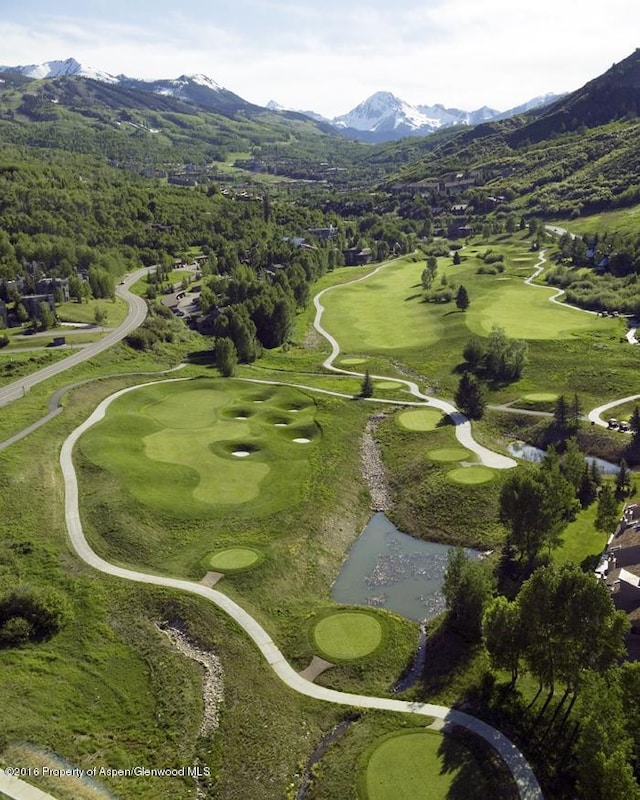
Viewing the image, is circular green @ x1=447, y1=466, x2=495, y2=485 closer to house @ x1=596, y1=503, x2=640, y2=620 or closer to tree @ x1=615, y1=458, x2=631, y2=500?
tree @ x1=615, y1=458, x2=631, y2=500

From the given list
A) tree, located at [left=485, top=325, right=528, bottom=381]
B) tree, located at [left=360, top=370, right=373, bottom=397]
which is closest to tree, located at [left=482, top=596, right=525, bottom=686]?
tree, located at [left=360, top=370, right=373, bottom=397]

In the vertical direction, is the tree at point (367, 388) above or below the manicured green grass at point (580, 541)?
above

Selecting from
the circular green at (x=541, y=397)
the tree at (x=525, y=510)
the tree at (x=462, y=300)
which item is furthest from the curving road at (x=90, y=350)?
A: the circular green at (x=541, y=397)

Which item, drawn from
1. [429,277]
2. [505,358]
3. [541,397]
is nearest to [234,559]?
[541,397]

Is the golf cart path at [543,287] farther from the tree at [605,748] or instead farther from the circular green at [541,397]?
the tree at [605,748]

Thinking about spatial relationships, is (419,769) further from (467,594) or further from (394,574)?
(394,574)
